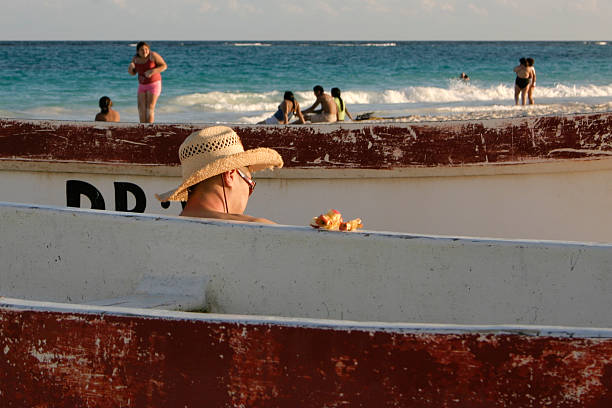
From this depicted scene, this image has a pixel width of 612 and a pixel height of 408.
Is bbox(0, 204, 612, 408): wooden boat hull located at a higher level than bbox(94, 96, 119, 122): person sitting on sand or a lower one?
lower

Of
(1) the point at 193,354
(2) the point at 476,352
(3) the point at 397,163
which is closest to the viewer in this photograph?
(2) the point at 476,352

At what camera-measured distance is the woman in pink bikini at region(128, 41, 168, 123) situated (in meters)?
9.53

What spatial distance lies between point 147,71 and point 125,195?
4784 mm

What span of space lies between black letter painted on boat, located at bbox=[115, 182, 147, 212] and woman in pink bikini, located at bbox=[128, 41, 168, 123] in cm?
459

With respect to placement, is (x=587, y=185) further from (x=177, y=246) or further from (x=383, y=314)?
(x=177, y=246)

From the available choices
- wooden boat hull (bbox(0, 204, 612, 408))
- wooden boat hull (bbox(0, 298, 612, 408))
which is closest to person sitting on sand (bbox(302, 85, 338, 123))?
wooden boat hull (bbox(0, 204, 612, 408))

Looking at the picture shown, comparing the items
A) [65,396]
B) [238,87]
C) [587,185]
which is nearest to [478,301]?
[65,396]

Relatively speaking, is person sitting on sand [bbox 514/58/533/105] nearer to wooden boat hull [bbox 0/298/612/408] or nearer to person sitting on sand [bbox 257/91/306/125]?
person sitting on sand [bbox 257/91/306/125]

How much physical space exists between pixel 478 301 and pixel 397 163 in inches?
81.2

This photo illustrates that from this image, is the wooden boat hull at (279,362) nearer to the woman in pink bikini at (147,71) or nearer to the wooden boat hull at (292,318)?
the wooden boat hull at (292,318)

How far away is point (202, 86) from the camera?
32531 millimetres

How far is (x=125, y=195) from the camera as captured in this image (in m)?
5.12

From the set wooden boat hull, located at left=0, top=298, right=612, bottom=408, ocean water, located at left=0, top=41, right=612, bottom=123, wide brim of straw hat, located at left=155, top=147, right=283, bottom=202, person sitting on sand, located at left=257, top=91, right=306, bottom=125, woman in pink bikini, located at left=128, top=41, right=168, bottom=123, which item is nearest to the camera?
wooden boat hull, located at left=0, top=298, right=612, bottom=408

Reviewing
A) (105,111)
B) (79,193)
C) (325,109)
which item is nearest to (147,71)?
(105,111)
